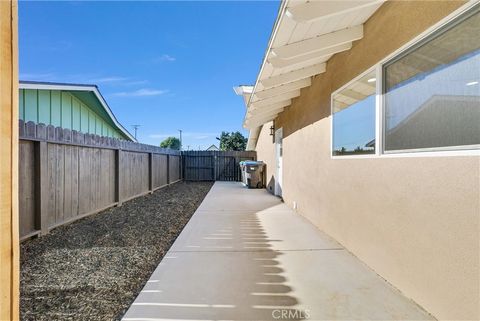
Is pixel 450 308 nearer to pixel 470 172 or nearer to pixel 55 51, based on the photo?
pixel 470 172

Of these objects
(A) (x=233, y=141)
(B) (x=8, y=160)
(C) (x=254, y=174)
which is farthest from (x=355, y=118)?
(A) (x=233, y=141)

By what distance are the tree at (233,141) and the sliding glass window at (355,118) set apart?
34460mm

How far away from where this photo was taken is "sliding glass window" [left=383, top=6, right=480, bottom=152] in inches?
72.6

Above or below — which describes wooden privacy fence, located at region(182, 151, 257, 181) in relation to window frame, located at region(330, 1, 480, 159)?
below

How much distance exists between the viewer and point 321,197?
4660 millimetres

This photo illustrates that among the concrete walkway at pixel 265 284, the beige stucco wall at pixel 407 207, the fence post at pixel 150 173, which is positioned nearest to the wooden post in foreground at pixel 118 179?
the fence post at pixel 150 173

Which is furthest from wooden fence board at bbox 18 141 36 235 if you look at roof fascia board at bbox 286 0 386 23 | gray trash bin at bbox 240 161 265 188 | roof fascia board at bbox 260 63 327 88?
gray trash bin at bbox 240 161 265 188

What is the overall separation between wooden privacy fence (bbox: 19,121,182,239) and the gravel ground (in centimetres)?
30

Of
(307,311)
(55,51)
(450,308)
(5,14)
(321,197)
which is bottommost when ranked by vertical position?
(307,311)

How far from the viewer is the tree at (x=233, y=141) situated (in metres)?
39.6

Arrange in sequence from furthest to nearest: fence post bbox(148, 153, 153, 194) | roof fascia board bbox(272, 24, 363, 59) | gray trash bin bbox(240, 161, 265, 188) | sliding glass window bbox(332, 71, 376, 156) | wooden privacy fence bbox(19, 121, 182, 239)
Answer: gray trash bin bbox(240, 161, 265, 188)
fence post bbox(148, 153, 153, 194)
wooden privacy fence bbox(19, 121, 182, 239)
roof fascia board bbox(272, 24, 363, 59)
sliding glass window bbox(332, 71, 376, 156)

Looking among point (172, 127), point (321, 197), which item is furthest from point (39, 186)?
point (172, 127)

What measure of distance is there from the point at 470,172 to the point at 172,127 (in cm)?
4592

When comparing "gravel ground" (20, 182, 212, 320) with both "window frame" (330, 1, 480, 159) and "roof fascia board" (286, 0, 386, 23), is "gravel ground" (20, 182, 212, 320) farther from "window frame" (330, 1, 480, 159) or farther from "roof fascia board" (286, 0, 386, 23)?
"roof fascia board" (286, 0, 386, 23)
